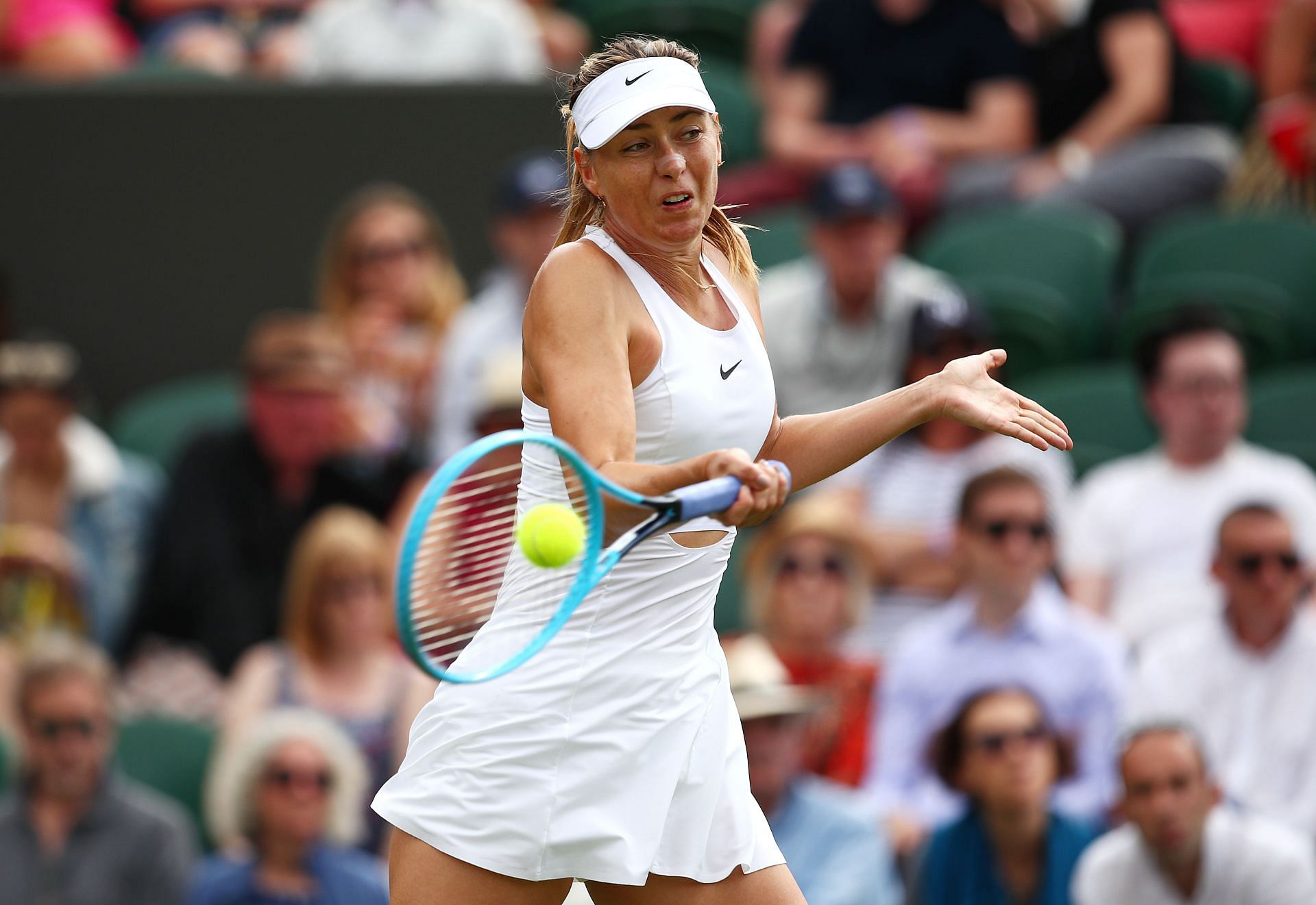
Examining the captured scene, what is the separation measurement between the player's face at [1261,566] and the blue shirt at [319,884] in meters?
2.30

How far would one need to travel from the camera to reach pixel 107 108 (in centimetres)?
796

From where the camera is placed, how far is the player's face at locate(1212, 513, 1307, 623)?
5.12m

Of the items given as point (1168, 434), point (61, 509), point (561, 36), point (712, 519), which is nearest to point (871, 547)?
point (1168, 434)

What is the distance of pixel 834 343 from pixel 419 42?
2589mm

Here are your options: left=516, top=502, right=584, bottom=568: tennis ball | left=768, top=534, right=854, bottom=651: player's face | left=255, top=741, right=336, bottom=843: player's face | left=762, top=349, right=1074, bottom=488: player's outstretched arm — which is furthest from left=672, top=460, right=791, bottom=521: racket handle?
left=768, top=534, right=854, bottom=651: player's face

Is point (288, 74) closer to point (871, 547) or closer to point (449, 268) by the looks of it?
point (449, 268)

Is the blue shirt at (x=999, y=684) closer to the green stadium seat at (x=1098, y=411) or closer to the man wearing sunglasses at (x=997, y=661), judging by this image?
the man wearing sunglasses at (x=997, y=661)

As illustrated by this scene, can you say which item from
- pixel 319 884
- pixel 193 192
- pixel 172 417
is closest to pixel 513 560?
pixel 319 884

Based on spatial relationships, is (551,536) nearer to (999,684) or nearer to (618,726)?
(618,726)

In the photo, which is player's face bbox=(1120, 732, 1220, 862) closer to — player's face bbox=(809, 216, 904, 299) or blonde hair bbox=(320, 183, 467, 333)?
player's face bbox=(809, 216, 904, 299)

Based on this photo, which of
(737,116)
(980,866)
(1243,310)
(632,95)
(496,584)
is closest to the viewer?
(632,95)

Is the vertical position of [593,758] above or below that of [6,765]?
above

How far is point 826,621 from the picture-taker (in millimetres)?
5594

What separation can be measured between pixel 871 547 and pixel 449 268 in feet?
7.34
